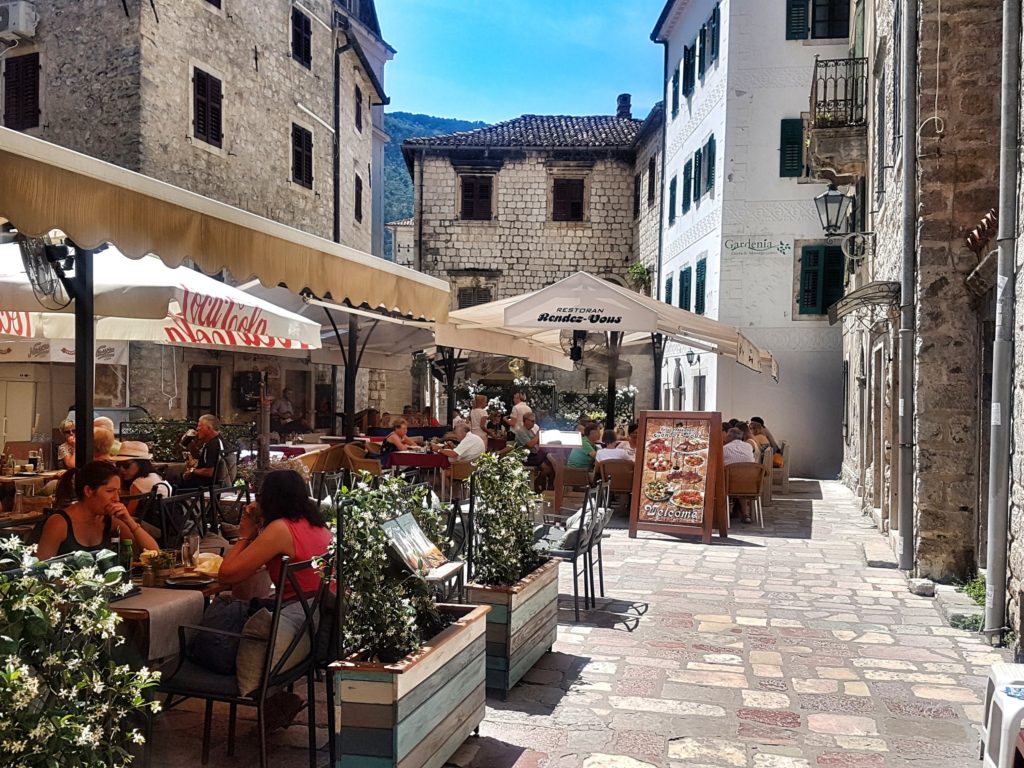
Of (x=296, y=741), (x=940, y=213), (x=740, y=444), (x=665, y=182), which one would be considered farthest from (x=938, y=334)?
(x=665, y=182)

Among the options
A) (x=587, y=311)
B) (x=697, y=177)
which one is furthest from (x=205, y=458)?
(x=697, y=177)

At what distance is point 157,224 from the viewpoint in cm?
405

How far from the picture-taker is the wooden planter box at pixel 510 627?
5.04 m

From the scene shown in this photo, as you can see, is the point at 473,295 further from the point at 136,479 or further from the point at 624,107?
the point at 136,479

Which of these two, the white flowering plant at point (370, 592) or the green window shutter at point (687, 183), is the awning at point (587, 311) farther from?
the green window shutter at point (687, 183)

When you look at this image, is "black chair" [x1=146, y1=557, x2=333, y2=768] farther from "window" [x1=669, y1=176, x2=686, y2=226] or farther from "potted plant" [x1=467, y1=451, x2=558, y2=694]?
"window" [x1=669, y1=176, x2=686, y2=226]

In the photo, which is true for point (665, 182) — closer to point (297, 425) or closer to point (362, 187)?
point (362, 187)

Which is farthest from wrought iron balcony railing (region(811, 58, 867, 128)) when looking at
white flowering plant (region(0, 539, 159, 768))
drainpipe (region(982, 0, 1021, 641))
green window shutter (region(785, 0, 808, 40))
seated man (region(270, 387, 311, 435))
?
white flowering plant (region(0, 539, 159, 768))

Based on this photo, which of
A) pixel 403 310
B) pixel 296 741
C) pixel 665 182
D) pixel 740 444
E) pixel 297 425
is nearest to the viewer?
pixel 296 741

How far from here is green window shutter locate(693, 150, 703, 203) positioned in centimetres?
2217

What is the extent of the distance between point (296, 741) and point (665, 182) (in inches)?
923

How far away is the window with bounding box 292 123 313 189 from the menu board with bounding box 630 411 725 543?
13.3 meters

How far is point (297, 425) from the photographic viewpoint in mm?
19781

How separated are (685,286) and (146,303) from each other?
18.9 m
